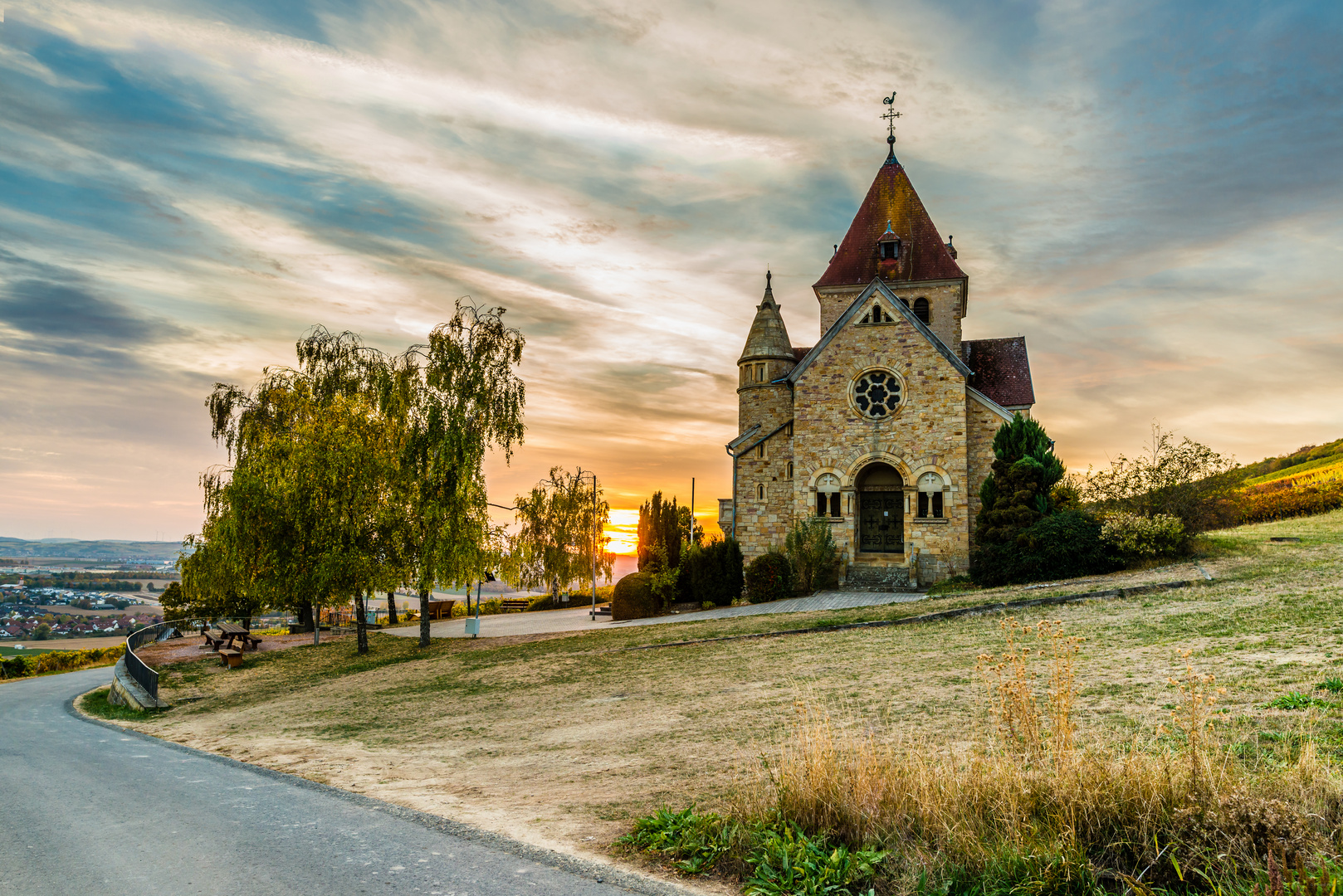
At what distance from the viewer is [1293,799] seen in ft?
15.8

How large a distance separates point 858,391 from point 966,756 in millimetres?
A: 23942

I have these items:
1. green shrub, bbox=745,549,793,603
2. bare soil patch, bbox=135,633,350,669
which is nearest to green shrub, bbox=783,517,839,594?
green shrub, bbox=745,549,793,603

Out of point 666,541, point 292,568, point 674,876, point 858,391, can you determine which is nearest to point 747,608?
point 666,541

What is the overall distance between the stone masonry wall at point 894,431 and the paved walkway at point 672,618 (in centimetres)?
336

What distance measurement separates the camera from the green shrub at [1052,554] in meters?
21.0

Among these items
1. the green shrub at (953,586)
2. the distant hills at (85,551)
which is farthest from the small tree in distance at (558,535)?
the distant hills at (85,551)

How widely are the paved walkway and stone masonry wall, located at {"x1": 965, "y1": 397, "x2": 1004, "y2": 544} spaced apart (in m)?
5.67

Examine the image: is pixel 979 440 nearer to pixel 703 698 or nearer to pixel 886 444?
pixel 886 444

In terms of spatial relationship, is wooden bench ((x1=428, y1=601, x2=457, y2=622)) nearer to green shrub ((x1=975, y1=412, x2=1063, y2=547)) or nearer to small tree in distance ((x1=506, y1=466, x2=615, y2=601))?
small tree in distance ((x1=506, y1=466, x2=615, y2=601))

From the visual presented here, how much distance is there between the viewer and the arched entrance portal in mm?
29672

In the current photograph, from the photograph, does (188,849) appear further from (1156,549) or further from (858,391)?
(858,391)

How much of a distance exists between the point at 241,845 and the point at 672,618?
2023 cm

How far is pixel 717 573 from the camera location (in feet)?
96.4

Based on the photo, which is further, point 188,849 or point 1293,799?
point 188,849
